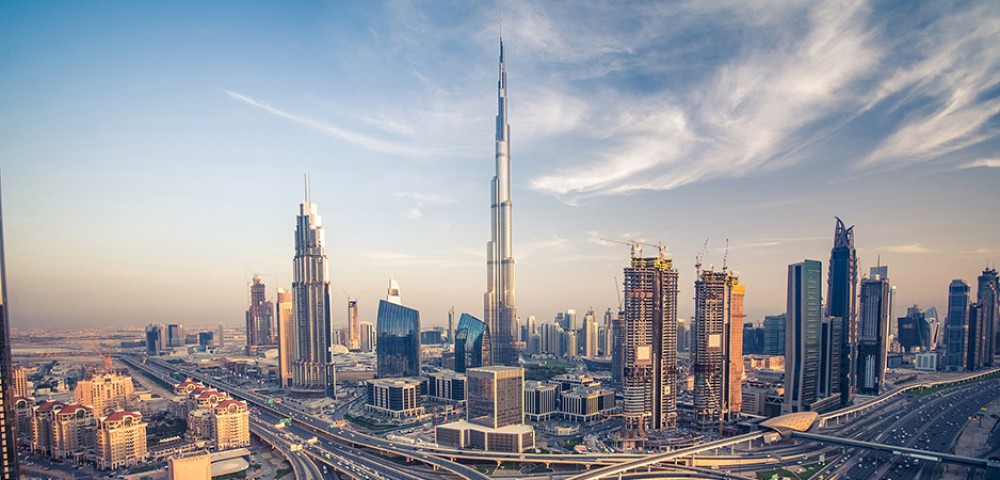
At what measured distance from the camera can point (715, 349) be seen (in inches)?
1448

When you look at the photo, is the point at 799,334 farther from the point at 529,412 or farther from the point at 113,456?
the point at 113,456

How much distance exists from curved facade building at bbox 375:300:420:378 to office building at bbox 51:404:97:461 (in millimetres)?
26422

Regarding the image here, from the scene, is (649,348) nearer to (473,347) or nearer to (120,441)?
(473,347)

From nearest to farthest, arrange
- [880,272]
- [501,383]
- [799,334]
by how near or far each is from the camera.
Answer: [501,383]
[799,334]
[880,272]

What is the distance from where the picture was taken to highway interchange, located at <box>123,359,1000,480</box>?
26.5 metres

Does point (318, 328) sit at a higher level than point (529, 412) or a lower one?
higher

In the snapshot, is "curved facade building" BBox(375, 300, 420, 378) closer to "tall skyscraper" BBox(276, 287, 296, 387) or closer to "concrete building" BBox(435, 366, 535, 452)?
"tall skyscraper" BBox(276, 287, 296, 387)

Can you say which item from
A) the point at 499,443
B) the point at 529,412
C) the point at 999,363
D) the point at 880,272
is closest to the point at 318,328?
the point at 529,412

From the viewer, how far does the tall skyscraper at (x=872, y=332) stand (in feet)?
150

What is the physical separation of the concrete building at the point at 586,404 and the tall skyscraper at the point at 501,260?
1972cm

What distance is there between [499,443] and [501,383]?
365 centimetres

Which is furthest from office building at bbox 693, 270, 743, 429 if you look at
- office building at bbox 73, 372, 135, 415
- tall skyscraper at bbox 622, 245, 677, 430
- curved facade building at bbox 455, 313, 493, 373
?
office building at bbox 73, 372, 135, 415

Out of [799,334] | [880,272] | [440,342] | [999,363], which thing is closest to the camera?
[799,334]

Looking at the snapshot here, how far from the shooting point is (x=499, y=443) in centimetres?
3030
